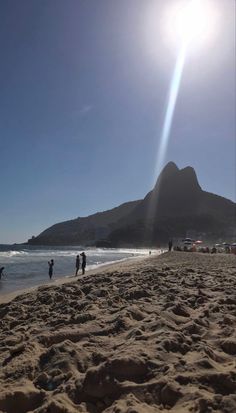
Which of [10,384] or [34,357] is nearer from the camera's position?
[10,384]

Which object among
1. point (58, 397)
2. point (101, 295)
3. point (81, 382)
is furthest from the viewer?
point (101, 295)

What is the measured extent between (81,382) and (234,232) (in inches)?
7050

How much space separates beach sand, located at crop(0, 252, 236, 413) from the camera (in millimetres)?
3848

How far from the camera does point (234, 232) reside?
176 metres

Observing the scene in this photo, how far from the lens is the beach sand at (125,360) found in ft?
12.6

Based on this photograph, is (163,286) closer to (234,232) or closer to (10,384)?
(10,384)

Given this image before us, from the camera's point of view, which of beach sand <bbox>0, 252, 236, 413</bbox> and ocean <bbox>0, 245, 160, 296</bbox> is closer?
beach sand <bbox>0, 252, 236, 413</bbox>

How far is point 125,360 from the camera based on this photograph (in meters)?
4.51

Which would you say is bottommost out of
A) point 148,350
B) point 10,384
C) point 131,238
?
point 10,384

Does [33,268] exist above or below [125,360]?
above

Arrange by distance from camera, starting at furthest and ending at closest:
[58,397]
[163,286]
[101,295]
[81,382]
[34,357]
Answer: [163,286] < [101,295] < [34,357] < [81,382] < [58,397]

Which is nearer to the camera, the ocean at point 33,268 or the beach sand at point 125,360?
the beach sand at point 125,360

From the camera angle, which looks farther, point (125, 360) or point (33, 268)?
point (33, 268)

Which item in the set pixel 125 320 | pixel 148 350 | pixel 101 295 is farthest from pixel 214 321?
pixel 101 295
